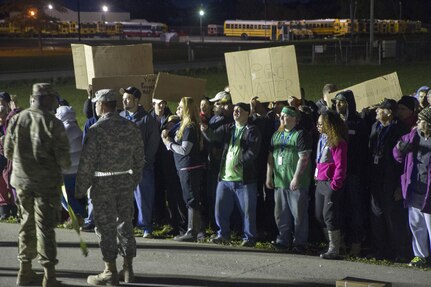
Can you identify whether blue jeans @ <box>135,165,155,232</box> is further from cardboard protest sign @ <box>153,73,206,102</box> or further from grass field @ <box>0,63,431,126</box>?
grass field @ <box>0,63,431,126</box>

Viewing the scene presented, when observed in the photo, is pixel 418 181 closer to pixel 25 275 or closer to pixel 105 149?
pixel 105 149

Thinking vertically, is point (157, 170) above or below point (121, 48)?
below

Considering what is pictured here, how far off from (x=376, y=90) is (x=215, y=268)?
11.7 ft

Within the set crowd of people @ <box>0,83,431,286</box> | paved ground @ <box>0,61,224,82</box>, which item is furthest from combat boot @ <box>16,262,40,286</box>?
paved ground @ <box>0,61,224,82</box>

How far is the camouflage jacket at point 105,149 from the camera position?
7898 mm

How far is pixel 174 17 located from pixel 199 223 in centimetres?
14403

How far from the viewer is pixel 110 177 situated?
800 cm

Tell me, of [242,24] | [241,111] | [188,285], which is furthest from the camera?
[242,24]

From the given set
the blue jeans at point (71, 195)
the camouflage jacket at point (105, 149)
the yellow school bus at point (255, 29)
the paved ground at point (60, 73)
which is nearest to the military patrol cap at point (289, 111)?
the camouflage jacket at point (105, 149)

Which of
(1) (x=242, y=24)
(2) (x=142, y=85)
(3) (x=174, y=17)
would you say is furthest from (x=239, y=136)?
(3) (x=174, y=17)

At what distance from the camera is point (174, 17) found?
15200 centimetres

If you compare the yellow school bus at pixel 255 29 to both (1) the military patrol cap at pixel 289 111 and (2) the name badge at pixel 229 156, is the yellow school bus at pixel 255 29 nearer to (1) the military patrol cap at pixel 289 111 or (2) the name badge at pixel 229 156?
(2) the name badge at pixel 229 156

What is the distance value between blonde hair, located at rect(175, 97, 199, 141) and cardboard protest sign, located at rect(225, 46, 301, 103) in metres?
1.03

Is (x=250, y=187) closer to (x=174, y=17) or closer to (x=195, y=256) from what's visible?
(x=195, y=256)
